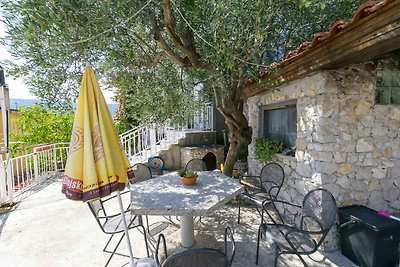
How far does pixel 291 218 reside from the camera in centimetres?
390

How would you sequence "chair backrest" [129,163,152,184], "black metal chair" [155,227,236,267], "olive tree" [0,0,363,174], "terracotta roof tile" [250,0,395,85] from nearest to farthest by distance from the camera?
1. "black metal chair" [155,227,236,267]
2. "terracotta roof tile" [250,0,395,85]
3. "olive tree" [0,0,363,174]
4. "chair backrest" [129,163,152,184]

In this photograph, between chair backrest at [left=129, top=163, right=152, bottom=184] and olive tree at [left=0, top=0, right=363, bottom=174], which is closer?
olive tree at [left=0, top=0, right=363, bottom=174]

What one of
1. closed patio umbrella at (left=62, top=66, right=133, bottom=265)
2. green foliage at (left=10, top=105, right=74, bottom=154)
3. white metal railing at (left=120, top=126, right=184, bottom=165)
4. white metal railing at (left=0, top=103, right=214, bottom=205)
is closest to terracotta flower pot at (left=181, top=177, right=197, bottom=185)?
closed patio umbrella at (left=62, top=66, right=133, bottom=265)

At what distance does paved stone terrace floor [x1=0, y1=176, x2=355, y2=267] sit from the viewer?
2.97m

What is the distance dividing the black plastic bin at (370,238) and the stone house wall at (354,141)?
27 cm

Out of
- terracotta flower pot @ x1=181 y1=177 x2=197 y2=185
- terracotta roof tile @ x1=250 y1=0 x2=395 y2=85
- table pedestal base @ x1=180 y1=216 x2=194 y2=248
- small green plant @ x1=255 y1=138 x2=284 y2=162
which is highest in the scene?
terracotta roof tile @ x1=250 y1=0 x2=395 y2=85

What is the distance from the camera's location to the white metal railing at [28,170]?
4.82m

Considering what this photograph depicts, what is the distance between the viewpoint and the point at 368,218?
274 centimetres

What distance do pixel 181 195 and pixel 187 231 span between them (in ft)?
2.05

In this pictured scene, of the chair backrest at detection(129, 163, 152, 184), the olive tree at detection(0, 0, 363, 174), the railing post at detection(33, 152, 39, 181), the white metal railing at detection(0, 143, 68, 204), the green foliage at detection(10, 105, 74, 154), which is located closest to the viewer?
the olive tree at detection(0, 0, 363, 174)

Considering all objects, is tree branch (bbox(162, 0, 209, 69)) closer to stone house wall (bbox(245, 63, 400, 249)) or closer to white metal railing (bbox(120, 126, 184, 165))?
stone house wall (bbox(245, 63, 400, 249))

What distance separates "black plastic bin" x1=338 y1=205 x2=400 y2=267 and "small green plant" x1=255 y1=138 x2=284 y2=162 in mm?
1663

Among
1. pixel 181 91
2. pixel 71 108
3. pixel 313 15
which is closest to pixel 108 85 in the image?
pixel 71 108

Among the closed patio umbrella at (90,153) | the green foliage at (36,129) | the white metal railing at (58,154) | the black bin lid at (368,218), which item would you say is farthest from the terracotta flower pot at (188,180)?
the green foliage at (36,129)
